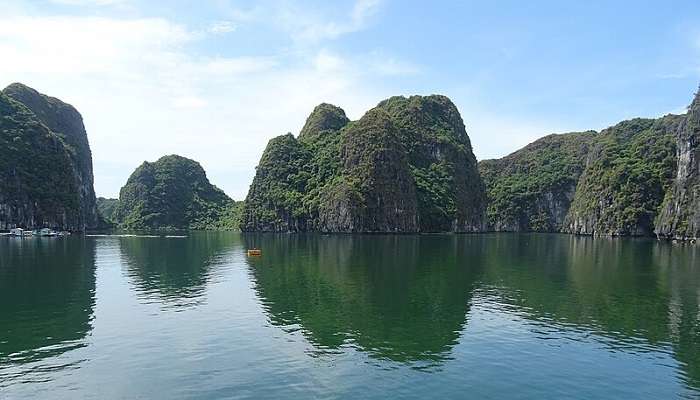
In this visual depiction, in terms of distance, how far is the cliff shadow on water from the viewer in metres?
29.7

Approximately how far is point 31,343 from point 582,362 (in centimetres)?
3060

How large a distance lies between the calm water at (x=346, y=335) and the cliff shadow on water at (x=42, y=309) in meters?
0.16

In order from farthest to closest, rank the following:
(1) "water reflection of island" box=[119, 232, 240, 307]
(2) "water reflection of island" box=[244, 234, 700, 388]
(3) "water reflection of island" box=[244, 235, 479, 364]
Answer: (1) "water reflection of island" box=[119, 232, 240, 307] → (2) "water reflection of island" box=[244, 234, 700, 388] → (3) "water reflection of island" box=[244, 235, 479, 364]

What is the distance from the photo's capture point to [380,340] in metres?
32.7

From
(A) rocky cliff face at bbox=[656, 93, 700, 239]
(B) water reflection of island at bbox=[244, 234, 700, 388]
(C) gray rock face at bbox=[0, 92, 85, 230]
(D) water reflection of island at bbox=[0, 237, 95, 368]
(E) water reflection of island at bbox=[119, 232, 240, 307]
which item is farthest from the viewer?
(C) gray rock face at bbox=[0, 92, 85, 230]

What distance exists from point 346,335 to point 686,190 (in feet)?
456

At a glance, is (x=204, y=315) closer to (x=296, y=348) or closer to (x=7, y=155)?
(x=296, y=348)

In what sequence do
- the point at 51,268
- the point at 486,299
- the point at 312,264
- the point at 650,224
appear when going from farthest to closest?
the point at 650,224
the point at 312,264
the point at 51,268
the point at 486,299

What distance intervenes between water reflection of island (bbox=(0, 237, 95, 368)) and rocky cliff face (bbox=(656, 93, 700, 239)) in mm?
134265

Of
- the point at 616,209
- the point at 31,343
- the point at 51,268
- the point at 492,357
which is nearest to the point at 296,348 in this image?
the point at 492,357

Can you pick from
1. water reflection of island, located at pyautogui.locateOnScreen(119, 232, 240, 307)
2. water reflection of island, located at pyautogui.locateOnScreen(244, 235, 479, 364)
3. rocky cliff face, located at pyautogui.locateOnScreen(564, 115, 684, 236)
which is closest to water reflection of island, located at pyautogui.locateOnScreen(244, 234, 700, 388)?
water reflection of island, located at pyautogui.locateOnScreen(244, 235, 479, 364)

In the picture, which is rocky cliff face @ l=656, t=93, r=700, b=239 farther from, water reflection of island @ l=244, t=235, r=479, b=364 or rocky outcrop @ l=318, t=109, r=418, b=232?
water reflection of island @ l=244, t=235, r=479, b=364

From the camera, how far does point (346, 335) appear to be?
3391 cm

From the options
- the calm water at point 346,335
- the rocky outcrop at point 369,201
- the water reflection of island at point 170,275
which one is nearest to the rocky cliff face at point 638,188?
the rocky outcrop at point 369,201
